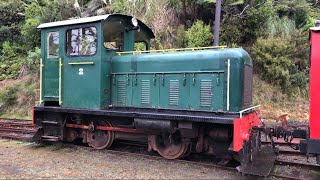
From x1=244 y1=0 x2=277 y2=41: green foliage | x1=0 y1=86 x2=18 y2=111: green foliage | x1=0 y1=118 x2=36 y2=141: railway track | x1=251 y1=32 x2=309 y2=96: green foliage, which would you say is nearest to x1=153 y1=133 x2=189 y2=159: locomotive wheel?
x1=0 y1=118 x2=36 y2=141: railway track

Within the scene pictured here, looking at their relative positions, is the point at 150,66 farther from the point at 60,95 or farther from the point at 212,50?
the point at 60,95

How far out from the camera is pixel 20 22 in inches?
857

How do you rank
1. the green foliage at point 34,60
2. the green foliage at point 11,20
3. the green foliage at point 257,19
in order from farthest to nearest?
the green foliage at point 11,20, the green foliage at point 34,60, the green foliage at point 257,19

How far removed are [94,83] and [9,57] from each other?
608 inches

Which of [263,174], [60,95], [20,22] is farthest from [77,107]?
[20,22]

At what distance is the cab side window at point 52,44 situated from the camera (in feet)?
25.4

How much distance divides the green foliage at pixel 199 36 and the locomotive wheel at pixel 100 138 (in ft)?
24.3

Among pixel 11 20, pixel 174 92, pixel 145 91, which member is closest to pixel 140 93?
pixel 145 91

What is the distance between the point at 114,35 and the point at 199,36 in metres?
6.94

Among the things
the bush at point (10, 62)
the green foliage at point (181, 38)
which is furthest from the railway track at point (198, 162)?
the bush at point (10, 62)

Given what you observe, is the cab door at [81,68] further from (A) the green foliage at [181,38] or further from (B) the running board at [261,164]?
(A) the green foliage at [181,38]

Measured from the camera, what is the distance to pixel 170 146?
6.71 m

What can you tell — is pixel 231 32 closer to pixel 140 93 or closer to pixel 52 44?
pixel 140 93

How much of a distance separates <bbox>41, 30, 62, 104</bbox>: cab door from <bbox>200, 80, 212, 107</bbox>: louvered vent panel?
375 centimetres
